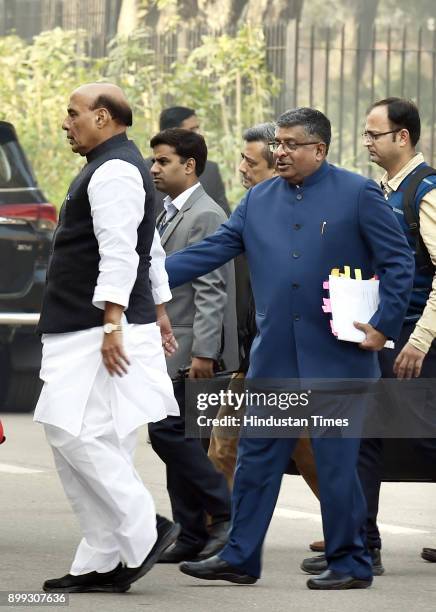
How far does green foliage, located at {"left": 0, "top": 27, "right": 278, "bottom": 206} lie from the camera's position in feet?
66.5

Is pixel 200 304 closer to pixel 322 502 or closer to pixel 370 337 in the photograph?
pixel 370 337

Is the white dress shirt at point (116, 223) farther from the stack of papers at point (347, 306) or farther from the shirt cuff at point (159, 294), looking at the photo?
the stack of papers at point (347, 306)

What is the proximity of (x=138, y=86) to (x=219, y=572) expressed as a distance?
14.4 metres

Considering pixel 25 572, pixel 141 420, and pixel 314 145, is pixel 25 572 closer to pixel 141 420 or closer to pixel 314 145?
pixel 141 420

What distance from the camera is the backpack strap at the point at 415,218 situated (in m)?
7.68

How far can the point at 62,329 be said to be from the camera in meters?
6.76

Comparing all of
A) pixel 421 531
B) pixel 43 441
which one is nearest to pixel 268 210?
pixel 421 531

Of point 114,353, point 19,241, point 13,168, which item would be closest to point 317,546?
point 114,353

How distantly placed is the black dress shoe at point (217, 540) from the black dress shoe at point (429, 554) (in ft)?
2.77

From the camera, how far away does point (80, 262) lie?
6789mm

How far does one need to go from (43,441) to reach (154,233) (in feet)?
18.1

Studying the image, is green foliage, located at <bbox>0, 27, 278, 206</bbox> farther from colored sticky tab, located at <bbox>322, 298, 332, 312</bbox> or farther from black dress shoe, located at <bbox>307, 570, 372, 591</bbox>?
black dress shoe, located at <bbox>307, 570, 372, 591</bbox>

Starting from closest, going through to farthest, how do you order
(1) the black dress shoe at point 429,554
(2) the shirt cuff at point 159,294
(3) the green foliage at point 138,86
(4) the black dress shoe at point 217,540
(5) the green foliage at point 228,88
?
(2) the shirt cuff at point 159,294
(4) the black dress shoe at point 217,540
(1) the black dress shoe at point 429,554
(5) the green foliage at point 228,88
(3) the green foliage at point 138,86

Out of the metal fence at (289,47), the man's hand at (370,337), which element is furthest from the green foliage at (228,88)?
the man's hand at (370,337)
